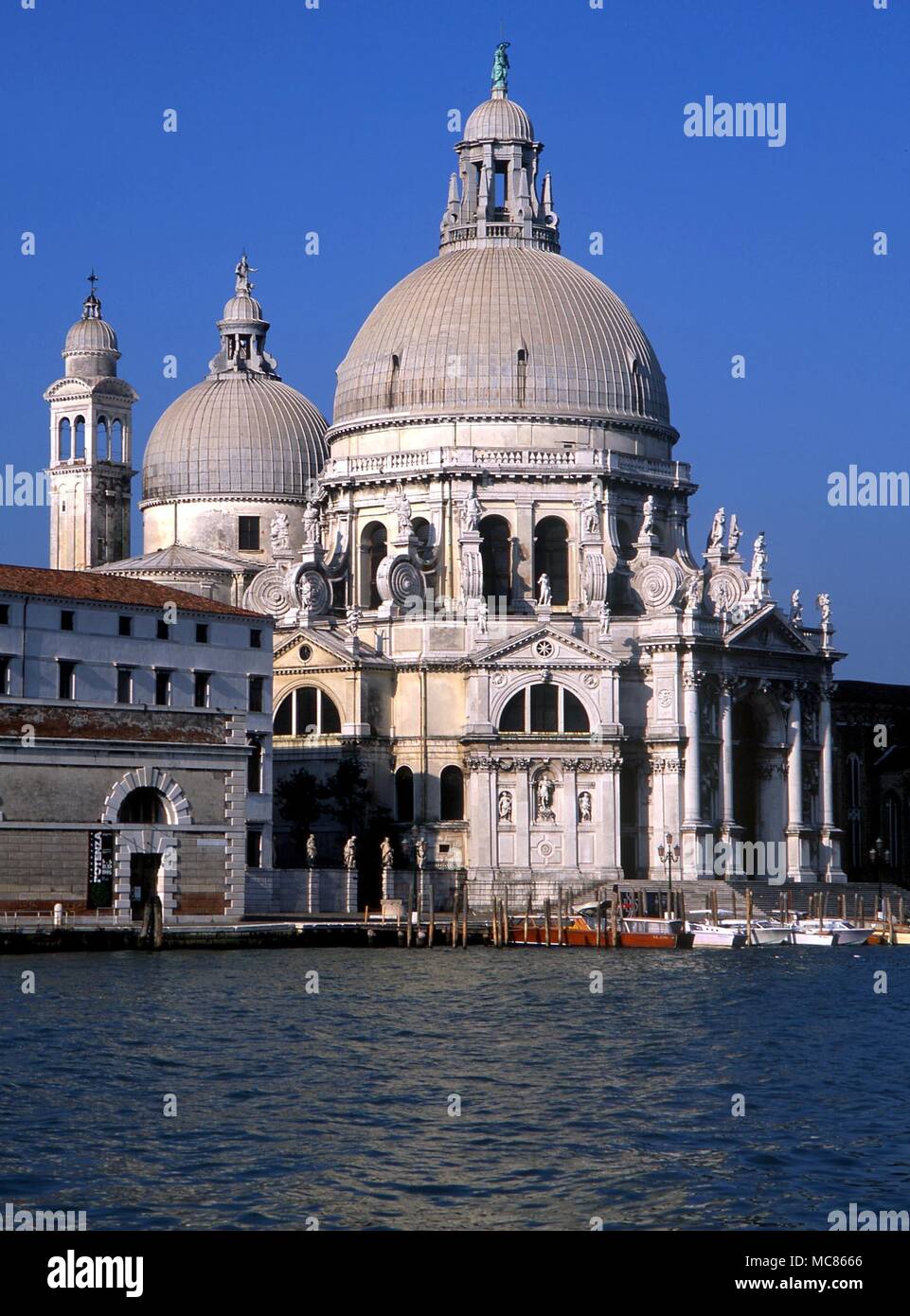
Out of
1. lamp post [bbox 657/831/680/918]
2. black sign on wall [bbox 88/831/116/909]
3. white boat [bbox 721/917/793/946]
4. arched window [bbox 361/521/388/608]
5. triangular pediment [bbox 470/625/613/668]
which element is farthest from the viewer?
arched window [bbox 361/521/388/608]

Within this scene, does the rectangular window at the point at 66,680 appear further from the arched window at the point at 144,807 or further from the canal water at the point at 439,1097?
the canal water at the point at 439,1097

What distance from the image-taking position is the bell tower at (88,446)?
87625mm

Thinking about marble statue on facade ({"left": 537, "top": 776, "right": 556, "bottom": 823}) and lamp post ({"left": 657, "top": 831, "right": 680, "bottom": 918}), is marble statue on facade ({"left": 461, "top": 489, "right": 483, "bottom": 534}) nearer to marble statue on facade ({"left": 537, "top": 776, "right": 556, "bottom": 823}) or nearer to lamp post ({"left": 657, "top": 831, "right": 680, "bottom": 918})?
marble statue on facade ({"left": 537, "top": 776, "right": 556, "bottom": 823})

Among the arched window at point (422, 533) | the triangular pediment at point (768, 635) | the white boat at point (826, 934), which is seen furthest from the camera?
the arched window at point (422, 533)

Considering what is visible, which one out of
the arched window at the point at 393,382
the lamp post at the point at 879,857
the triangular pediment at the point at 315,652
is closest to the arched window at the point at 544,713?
the triangular pediment at the point at 315,652

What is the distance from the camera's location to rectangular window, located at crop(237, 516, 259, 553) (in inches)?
3450

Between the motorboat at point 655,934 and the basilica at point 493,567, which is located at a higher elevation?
the basilica at point 493,567

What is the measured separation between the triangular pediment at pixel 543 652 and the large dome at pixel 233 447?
16533 millimetres

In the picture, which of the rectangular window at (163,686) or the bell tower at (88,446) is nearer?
the rectangular window at (163,686)

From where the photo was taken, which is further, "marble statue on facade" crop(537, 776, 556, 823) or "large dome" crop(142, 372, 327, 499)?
"large dome" crop(142, 372, 327, 499)

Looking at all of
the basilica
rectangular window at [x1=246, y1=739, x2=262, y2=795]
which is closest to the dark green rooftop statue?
the basilica

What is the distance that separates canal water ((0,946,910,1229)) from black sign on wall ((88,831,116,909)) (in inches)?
162

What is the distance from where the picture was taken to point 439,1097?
32.4 meters
